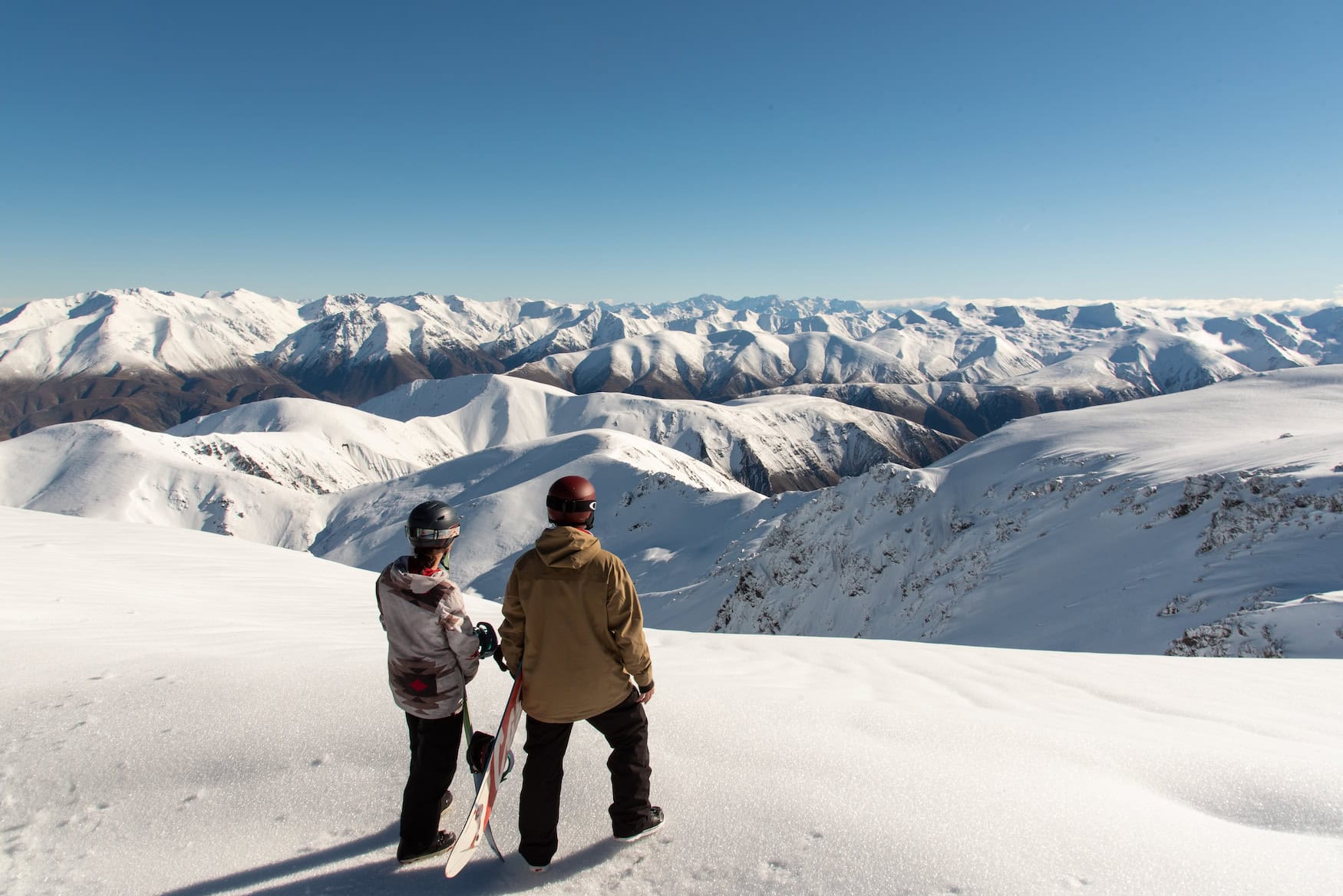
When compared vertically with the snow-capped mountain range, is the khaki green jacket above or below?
above

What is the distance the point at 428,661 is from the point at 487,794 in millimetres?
819

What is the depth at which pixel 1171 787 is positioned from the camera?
167 inches

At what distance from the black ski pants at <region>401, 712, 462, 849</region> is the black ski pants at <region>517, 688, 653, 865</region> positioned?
0.47 m

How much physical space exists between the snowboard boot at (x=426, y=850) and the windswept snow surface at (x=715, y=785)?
0.10 metres

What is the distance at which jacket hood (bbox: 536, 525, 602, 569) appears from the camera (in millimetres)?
3475

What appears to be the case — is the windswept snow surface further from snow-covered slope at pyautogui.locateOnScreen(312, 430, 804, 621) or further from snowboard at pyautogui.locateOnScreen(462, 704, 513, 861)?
snow-covered slope at pyautogui.locateOnScreen(312, 430, 804, 621)

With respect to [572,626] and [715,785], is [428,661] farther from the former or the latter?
[715,785]

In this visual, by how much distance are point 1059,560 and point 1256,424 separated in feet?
100

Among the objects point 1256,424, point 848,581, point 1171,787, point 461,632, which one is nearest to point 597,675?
point 461,632

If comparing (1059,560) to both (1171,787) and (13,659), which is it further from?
(13,659)

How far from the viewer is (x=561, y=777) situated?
Result: 3.66m

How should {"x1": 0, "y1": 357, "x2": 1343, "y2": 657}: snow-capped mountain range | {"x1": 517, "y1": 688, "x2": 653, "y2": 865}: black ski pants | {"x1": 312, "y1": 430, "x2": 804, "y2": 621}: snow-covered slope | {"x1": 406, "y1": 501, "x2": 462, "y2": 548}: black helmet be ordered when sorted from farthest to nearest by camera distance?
1. {"x1": 312, "y1": 430, "x2": 804, "y2": 621}: snow-covered slope
2. {"x1": 0, "y1": 357, "x2": 1343, "y2": 657}: snow-capped mountain range
3. {"x1": 406, "y1": 501, "x2": 462, "y2": 548}: black helmet
4. {"x1": 517, "y1": 688, "x2": 653, "y2": 865}: black ski pants

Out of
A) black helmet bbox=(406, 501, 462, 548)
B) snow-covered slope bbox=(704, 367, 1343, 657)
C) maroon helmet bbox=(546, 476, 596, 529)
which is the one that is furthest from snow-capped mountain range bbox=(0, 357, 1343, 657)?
black helmet bbox=(406, 501, 462, 548)

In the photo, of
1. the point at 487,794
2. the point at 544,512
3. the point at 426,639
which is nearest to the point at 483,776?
the point at 487,794
